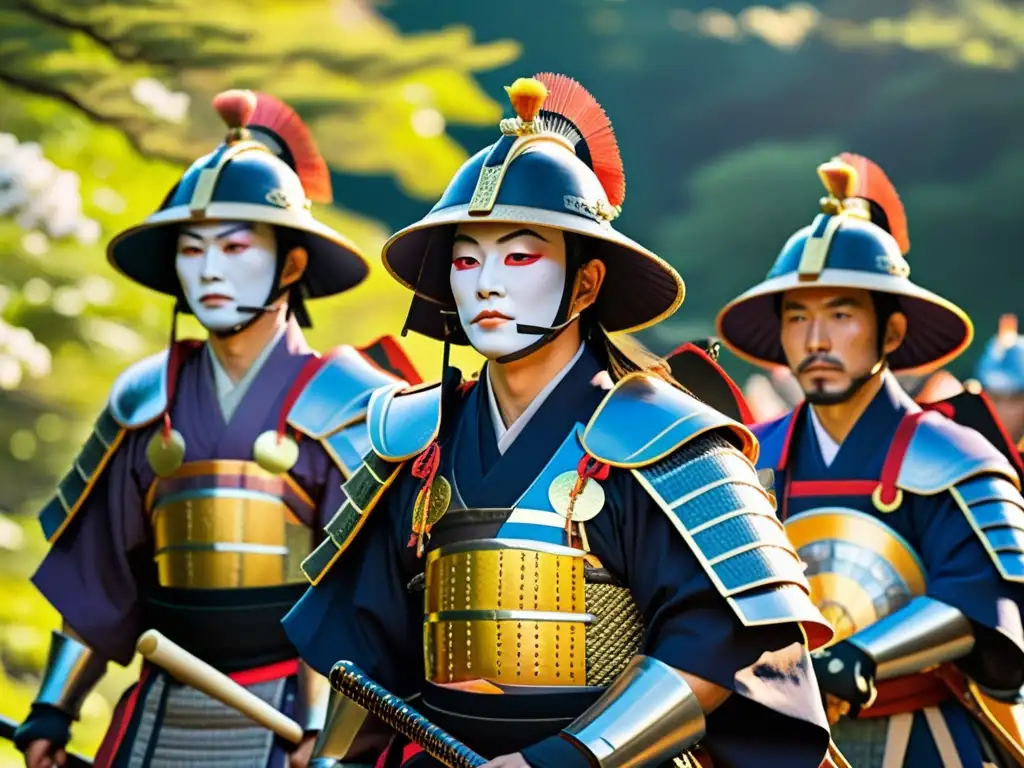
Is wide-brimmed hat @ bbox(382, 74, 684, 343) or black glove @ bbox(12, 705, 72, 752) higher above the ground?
wide-brimmed hat @ bbox(382, 74, 684, 343)

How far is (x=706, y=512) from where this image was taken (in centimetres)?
368

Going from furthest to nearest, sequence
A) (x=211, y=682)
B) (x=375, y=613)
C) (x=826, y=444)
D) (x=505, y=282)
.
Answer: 1. (x=826, y=444)
2. (x=211, y=682)
3. (x=375, y=613)
4. (x=505, y=282)

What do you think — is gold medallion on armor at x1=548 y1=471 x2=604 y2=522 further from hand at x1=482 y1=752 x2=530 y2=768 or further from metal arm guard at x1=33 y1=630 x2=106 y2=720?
metal arm guard at x1=33 y1=630 x2=106 y2=720

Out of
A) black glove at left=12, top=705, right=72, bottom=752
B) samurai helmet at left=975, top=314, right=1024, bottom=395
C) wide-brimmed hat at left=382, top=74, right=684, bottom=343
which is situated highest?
samurai helmet at left=975, top=314, right=1024, bottom=395

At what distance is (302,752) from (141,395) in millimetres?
1243

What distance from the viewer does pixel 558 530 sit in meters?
3.78

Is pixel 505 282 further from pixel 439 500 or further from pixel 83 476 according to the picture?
pixel 83 476

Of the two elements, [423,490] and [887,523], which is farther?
[887,523]

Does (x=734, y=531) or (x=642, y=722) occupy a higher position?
(x=734, y=531)

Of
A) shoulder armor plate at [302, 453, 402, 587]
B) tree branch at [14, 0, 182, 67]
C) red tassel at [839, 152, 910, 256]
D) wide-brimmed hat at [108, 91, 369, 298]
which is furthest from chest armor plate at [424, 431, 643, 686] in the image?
tree branch at [14, 0, 182, 67]

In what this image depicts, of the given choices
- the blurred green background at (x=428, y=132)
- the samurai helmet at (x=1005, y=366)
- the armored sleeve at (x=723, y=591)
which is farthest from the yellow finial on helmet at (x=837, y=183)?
the blurred green background at (x=428, y=132)

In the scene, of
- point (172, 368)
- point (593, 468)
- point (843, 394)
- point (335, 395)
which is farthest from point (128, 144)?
point (593, 468)

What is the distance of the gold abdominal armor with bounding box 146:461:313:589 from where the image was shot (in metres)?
5.61

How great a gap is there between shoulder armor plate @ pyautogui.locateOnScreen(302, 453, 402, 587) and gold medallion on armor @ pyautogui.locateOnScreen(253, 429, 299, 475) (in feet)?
4.61
